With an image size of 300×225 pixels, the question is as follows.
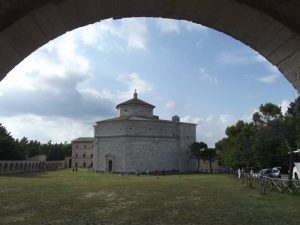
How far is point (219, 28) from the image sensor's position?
344 cm

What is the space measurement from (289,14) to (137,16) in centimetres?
136

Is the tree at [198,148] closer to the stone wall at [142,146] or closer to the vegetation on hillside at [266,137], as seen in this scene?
the stone wall at [142,146]

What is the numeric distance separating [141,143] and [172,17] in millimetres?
61160

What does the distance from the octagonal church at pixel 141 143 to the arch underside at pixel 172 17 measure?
60338 millimetres

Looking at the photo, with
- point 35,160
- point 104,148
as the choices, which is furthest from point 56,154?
point 104,148

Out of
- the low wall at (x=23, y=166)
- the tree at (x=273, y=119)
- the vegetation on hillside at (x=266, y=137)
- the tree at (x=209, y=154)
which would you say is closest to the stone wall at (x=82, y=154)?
the low wall at (x=23, y=166)

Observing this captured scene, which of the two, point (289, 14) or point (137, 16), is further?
point (137, 16)

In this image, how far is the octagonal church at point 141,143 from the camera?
63.6 metres

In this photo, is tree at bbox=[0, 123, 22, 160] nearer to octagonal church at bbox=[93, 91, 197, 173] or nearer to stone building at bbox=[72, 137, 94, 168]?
octagonal church at bbox=[93, 91, 197, 173]

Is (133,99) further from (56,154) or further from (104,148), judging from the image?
(56,154)

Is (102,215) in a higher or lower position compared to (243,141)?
lower

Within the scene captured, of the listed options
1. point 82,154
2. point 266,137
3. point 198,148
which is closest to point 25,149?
point 82,154

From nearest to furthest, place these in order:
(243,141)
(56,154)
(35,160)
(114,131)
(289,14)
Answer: (289,14) < (243,141) < (114,131) < (35,160) < (56,154)

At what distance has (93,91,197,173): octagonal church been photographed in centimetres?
6362
